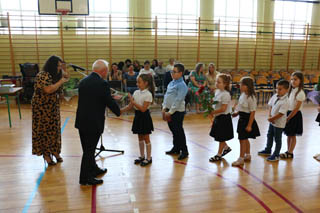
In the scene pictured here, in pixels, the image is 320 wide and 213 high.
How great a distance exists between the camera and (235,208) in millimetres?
2715

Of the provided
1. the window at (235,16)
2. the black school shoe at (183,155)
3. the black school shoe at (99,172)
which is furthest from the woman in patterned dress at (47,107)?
the window at (235,16)

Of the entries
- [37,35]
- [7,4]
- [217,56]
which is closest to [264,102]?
[217,56]

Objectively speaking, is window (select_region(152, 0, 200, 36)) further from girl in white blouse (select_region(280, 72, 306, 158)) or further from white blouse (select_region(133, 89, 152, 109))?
white blouse (select_region(133, 89, 152, 109))

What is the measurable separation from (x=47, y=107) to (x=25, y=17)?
835 centimetres

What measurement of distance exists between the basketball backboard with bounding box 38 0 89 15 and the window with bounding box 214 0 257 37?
19.4 ft

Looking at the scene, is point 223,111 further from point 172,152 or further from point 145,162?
point 145,162

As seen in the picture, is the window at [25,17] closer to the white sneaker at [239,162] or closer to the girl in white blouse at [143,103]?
the girl in white blouse at [143,103]

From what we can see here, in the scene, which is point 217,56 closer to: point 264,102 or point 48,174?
point 264,102

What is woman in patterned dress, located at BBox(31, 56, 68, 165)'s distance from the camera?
3.37 meters

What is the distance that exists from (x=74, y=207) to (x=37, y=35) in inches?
365

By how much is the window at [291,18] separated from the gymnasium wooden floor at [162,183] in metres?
9.93

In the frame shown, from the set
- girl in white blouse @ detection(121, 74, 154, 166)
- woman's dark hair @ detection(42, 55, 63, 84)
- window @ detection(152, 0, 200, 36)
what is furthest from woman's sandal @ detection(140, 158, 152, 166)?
window @ detection(152, 0, 200, 36)

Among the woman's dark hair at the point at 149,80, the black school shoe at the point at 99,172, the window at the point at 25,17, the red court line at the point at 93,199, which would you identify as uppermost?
the window at the point at 25,17

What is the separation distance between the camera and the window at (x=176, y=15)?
1152 cm
